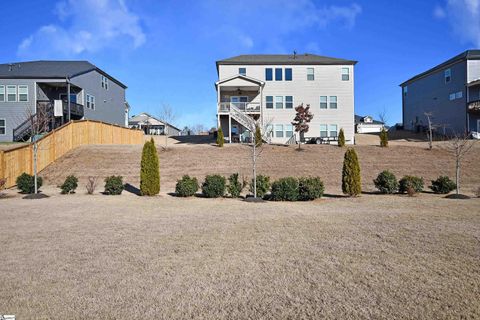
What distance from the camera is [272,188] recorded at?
12484mm

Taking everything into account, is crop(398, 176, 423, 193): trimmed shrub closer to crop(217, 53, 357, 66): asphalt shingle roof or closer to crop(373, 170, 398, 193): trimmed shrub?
crop(373, 170, 398, 193): trimmed shrub

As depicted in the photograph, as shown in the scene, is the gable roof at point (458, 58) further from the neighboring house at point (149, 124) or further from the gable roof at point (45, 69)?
the neighboring house at point (149, 124)

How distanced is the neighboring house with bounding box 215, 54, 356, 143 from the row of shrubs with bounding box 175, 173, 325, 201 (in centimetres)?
1950


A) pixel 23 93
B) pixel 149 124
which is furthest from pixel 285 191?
pixel 149 124

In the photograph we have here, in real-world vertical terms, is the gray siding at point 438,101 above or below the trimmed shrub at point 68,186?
above

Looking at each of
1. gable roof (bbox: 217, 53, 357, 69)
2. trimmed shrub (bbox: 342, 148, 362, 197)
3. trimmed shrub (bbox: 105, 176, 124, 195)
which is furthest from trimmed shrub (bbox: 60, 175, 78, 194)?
gable roof (bbox: 217, 53, 357, 69)

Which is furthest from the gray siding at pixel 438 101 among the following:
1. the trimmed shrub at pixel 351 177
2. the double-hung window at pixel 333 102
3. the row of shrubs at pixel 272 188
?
the row of shrubs at pixel 272 188

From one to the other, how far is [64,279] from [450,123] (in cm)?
4154

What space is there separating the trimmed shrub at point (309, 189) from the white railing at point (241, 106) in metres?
18.7

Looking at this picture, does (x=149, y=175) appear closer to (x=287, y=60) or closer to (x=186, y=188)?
(x=186, y=188)

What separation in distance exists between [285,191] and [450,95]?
110ft

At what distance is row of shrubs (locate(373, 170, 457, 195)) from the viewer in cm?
1346

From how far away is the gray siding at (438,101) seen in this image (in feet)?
113

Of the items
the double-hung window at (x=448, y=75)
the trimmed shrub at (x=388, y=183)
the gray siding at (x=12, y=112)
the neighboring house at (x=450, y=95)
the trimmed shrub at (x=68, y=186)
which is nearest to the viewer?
the trimmed shrub at (x=388, y=183)
